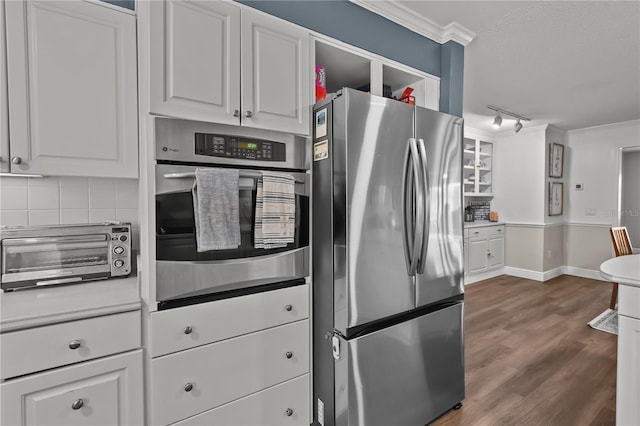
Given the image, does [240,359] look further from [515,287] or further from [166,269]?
[515,287]

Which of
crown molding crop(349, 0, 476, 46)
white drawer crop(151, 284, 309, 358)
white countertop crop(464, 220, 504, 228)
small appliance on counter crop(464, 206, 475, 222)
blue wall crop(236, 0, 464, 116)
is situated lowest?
white drawer crop(151, 284, 309, 358)

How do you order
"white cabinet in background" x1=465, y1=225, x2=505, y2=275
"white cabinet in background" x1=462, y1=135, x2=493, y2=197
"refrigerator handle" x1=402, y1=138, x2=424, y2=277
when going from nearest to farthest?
"refrigerator handle" x1=402, y1=138, x2=424, y2=277, "white cabinet in background" x1=465, y1=225, x2=505, y2=275, "white cabinet in background" x1=462, y1=135, x2=493, y2=197

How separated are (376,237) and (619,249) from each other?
11.5 feet

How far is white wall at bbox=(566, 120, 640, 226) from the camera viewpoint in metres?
4.90

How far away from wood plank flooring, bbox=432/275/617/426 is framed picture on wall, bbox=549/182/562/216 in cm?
146

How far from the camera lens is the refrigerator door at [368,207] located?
4.93 ft

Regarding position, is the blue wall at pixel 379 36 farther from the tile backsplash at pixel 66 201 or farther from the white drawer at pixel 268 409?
the white drawer at pixel 268 409

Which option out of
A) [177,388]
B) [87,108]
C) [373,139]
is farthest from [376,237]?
[87,108]

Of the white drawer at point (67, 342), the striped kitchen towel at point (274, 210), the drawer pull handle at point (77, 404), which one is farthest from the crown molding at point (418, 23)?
the drawer pull handle at point (77, 404)

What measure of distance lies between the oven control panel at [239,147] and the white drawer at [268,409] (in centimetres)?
116

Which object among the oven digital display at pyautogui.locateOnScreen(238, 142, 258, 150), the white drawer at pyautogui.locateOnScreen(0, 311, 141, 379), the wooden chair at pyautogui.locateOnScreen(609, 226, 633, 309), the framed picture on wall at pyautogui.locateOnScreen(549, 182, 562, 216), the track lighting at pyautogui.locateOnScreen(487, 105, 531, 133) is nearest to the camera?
the white drawer at pyautogui.locateOnScreen(0, 311, 141, 379)

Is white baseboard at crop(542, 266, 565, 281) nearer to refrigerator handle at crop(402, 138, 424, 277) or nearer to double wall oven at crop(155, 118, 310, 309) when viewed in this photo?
refrigerator handle at crop(402, 138, 424, 277)

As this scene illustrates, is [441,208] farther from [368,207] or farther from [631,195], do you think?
[631,195]

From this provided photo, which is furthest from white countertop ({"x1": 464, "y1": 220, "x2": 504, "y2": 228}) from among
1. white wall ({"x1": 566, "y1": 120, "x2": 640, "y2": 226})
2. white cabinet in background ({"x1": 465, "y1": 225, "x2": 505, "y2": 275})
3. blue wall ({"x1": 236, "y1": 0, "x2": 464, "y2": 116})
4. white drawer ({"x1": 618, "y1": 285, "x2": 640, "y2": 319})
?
white drawer ({"x1": 618, "y1": 285, "x2": 640, "y2": 319})
